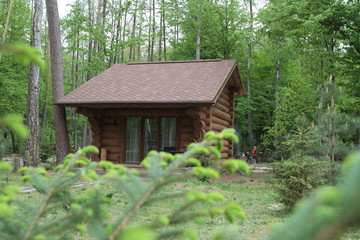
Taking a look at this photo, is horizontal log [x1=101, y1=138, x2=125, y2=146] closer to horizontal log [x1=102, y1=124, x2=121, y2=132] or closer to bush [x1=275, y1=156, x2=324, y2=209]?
horizontal log [x1=102, y1=124, x2=121, y2=132]

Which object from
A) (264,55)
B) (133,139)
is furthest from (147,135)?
(264,55)

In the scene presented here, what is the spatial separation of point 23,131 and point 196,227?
510 cm

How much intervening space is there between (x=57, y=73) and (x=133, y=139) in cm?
427

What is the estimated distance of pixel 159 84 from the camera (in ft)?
48.7

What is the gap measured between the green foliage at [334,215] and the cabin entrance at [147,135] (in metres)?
13.5

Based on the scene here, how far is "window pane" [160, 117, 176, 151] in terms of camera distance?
14461 mm

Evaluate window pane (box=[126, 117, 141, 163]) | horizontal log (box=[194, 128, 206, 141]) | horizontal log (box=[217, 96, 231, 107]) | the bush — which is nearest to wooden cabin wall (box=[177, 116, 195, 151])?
horizontal log (box=[194, 128, 206, 141])

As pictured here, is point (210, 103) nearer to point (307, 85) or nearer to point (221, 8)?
point (307, 85)

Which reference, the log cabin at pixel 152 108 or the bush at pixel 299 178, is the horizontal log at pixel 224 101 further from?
the bush at pixel 299 178

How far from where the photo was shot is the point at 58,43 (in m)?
14.3

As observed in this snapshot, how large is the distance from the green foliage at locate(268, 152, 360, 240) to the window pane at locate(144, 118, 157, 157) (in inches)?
549

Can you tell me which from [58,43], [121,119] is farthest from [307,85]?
[58,43]

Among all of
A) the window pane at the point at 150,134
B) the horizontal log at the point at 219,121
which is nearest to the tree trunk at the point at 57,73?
the window pane at the point at 150,134

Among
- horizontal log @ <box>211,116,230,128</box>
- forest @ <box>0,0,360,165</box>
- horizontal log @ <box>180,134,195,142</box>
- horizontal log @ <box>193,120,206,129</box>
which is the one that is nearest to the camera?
forest @ <box>0,0,360,165</box>
